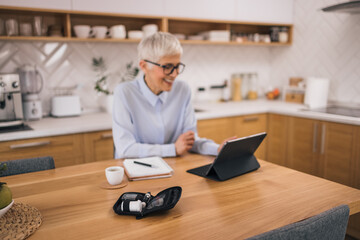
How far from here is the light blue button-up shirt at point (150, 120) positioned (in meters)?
1.82

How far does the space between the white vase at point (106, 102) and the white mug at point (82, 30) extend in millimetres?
582

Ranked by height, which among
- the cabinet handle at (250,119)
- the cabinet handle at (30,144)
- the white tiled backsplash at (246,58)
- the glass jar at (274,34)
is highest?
the glass jar at (274,34)

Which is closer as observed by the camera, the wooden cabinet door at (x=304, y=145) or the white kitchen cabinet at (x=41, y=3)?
the white kitchen cabinet at (x=41, y=3)

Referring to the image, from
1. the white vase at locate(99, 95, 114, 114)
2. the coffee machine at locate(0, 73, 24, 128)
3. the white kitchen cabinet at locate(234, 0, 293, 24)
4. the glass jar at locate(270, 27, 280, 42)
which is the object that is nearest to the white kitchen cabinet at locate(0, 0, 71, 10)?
the coffee machine at locate(0, 73, 24, 128)

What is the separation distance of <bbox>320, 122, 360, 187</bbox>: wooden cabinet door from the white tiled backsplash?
740 millimetres

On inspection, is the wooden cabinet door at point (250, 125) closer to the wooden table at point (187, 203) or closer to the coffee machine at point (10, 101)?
Answer: the wooden table at point (187, 203)

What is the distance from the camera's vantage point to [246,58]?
4086 mm

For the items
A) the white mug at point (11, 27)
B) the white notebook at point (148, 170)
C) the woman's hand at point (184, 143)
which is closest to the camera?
→ the white notebook at point (148, 170)

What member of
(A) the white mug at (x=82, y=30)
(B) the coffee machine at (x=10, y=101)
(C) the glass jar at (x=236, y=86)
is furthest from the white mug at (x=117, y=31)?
(C) the glass jar at (x=236, y=86)

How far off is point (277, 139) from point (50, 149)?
84.3 inches

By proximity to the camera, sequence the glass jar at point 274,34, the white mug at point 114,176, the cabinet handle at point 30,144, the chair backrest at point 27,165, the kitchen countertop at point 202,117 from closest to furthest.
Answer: the white mug at point 114,176 < the chair backrest at point 27,165 < the cabinet handle at point 30,144 < the kitchen countertop at point 202,117 < the glass jar at point 274,34

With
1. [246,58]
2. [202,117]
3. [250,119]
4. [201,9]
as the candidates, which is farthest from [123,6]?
[246,58]

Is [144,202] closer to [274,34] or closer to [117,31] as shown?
[117,31]

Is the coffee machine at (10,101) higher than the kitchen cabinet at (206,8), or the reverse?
the kitchen cabinet at (206,8)
